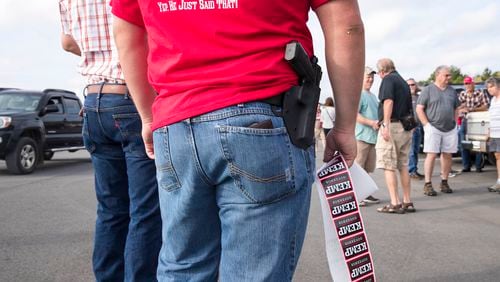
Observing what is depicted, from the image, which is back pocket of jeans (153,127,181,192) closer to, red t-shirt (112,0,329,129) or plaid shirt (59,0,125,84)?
red t-shirt (112,0,329,129)

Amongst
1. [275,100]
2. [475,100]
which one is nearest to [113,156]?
[275,100]

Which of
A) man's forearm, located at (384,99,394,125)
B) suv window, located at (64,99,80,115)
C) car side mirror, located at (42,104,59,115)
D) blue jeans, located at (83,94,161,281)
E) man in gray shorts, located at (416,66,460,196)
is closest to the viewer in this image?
blue jeans, located at (83,94,161,281)

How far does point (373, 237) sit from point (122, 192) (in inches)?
116

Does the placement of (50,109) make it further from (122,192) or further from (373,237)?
(122,192)

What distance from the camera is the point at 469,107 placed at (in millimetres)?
10594

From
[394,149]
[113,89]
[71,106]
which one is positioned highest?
[71,106]

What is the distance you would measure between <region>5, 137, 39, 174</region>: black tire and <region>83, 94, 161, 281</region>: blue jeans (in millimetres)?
7982

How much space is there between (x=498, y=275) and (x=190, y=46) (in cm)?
327

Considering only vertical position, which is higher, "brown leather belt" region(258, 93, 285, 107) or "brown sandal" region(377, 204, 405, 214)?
"brown leather belt" region(258, 93, 285, 107)

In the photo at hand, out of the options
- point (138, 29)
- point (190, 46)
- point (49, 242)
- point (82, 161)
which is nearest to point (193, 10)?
point (190, 46)

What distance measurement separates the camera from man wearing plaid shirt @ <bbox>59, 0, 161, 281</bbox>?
2.48 metres

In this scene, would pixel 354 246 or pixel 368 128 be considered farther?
pixel 368 128

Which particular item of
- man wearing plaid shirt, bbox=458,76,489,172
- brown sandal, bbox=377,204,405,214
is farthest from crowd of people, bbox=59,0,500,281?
man wearing plaid shirt, bbox=458,76,489,172

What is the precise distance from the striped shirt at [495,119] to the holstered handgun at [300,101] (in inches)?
295
